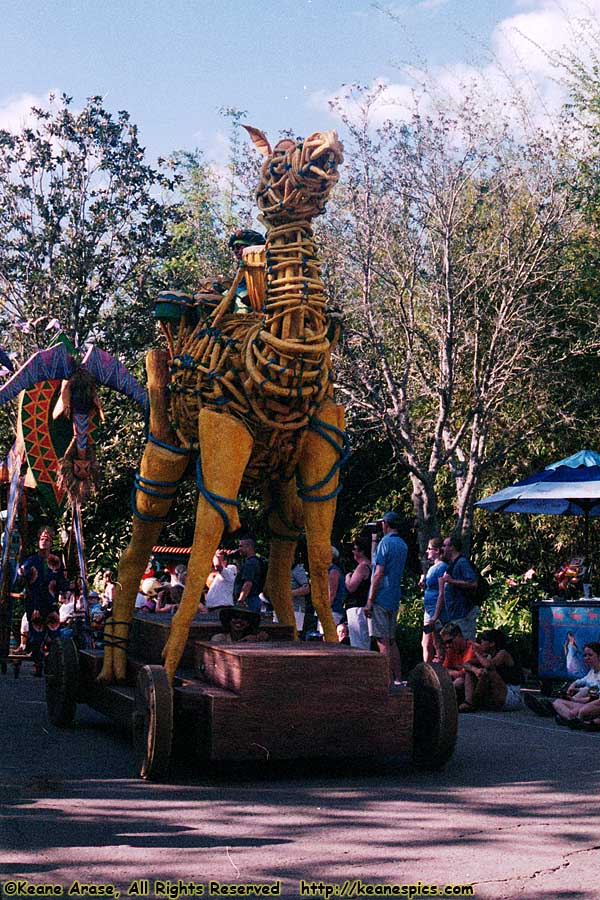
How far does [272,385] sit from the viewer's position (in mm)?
7309

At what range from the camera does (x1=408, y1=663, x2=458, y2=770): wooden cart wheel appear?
7008mm

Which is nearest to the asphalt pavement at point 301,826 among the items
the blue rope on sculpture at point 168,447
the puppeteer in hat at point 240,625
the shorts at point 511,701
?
the puppeteer in hat at point 240,625

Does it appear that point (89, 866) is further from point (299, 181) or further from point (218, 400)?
point (299, 181)

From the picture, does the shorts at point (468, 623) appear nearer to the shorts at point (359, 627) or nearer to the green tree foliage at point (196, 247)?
the shorts at point (359, 627)

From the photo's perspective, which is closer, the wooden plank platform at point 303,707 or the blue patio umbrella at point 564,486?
the wooden plank platform at point 303,707

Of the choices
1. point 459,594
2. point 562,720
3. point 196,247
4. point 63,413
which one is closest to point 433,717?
point 562,720

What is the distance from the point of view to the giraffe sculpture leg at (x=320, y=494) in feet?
25.1

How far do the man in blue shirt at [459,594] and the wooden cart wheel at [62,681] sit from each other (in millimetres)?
4502

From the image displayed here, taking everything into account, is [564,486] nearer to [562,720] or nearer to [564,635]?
[564,635]

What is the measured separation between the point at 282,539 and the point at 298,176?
2.72 m

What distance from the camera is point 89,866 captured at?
486cm

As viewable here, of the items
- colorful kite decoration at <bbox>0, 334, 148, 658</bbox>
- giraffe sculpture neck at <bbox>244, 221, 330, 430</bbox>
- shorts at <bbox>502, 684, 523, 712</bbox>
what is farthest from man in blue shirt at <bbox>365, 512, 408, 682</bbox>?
giraffe sculpture neck at <bbox>244, 221, 330, 430</bbox>

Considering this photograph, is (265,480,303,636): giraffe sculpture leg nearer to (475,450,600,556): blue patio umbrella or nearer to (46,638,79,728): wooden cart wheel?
(46,638,79,728): wooden cart wheel

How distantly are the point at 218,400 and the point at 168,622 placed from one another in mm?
1741
